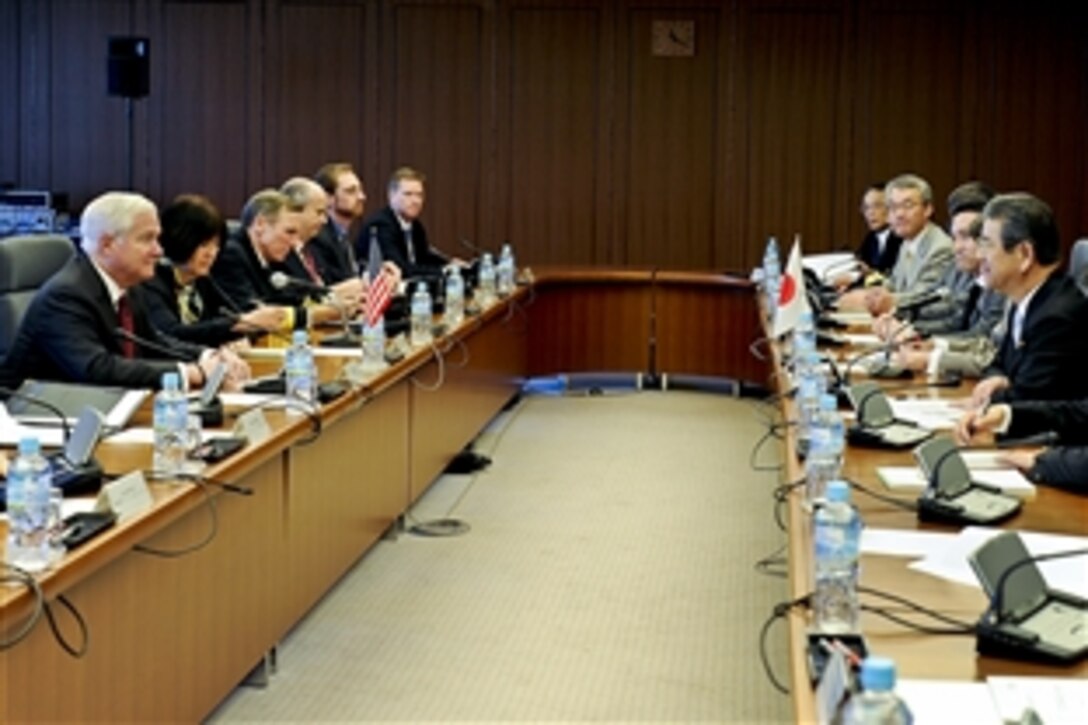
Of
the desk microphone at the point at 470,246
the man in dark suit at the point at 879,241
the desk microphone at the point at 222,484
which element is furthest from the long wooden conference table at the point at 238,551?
the desk microphone at the point at 470,246

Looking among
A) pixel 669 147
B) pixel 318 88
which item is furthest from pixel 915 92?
pixel 318 88

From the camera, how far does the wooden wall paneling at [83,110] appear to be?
11141 millimetres

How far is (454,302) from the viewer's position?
6.71 meters

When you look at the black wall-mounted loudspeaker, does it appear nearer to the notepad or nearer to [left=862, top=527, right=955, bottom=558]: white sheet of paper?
the notepad

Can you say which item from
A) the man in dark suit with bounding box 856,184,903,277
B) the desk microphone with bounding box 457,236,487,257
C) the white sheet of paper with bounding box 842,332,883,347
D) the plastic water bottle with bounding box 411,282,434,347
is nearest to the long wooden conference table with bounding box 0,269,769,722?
the plastic water bottle with bounding box 411,282,434,347

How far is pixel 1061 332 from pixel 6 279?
9.06ft

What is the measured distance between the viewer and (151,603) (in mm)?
3012

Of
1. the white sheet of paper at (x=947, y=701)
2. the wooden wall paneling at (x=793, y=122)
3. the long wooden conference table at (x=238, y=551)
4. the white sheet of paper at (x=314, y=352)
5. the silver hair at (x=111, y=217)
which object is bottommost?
the long wooden conference table at (x=238, y=551)

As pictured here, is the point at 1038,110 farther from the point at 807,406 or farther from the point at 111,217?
the point at 111,217

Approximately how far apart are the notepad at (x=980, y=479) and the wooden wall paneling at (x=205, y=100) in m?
8.47

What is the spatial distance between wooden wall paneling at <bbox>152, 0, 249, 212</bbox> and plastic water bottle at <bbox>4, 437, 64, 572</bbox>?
881 cm

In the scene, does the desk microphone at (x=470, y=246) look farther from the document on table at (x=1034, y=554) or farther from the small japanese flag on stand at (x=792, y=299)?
the document on table at (x=1034, y=554)

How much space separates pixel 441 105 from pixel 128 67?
203cm

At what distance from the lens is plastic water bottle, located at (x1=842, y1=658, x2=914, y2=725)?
1.57 meters
